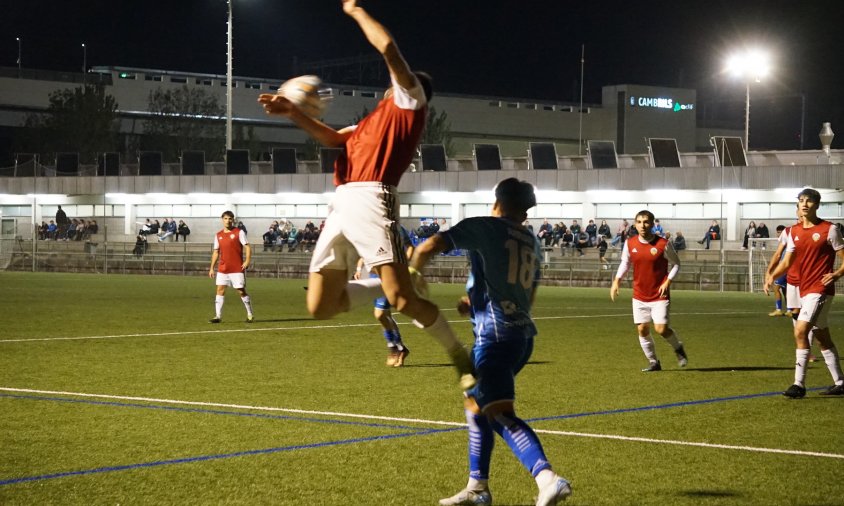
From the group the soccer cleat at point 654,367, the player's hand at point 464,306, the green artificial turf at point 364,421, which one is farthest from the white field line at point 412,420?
the soccer cleat at point 654,367

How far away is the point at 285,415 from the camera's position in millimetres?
9570

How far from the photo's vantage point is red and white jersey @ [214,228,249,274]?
2130cm

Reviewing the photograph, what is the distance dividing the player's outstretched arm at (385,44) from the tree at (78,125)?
79.2 meters

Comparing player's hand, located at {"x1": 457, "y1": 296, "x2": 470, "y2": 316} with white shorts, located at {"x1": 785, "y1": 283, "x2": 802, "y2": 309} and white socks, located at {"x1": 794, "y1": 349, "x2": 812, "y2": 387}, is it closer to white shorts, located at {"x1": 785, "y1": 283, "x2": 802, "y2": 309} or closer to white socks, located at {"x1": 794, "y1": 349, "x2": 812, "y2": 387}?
white socks, located at {"x1": 794, "y1": 349, "x2": 812, "y2": 387}

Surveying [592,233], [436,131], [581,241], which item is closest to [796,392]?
[581,241]

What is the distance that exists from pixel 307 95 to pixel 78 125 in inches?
3189

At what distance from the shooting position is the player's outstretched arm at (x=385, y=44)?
21.4ft

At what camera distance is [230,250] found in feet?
70.0

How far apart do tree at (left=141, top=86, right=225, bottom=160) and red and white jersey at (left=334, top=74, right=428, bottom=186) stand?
8453 cm

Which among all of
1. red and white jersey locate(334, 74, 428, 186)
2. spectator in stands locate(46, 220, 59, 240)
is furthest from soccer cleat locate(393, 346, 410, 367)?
spectator in stands locate(46, 220, 59, 240)

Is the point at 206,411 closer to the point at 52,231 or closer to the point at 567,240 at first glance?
the point at 567,240

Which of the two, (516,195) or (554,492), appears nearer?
(554,492)

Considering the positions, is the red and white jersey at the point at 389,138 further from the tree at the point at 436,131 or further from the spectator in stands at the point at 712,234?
the tree at the point at 436,131

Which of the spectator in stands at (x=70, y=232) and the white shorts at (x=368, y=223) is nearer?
the white shorts at (x=368, y=223)
